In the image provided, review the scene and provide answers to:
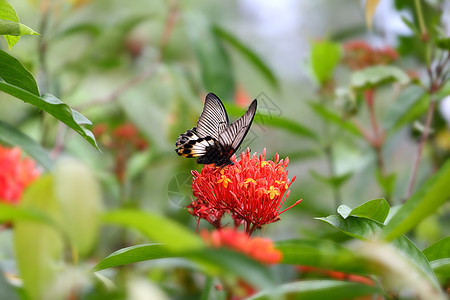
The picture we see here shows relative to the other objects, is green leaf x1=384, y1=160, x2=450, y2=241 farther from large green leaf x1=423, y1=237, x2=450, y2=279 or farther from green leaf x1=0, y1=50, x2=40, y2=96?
green leaf x1=0, y1=50, x2=40, y2=96

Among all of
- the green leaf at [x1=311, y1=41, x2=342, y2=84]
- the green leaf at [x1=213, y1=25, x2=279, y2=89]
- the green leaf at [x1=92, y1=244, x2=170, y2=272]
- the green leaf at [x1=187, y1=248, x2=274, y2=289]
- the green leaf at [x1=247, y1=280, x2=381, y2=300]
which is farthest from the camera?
the green leaf at [x1=213, y1=25, x2=279, y2=89]

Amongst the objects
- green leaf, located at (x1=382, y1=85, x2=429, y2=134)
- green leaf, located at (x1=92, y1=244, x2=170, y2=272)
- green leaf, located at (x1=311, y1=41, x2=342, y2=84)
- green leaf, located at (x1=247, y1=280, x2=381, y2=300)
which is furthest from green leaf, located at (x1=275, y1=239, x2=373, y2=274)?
green leaf, located at (x1=311, y1=41, x2=342, y2=84)

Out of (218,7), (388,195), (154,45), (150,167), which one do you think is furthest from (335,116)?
(218,7)

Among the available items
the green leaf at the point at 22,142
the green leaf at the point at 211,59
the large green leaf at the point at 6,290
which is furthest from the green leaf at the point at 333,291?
the green leaf at the point at 211,59

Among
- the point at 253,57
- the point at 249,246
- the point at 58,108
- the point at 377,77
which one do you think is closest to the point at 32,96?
the point at 58,108

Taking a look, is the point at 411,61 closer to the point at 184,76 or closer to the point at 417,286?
the point at 184,76
